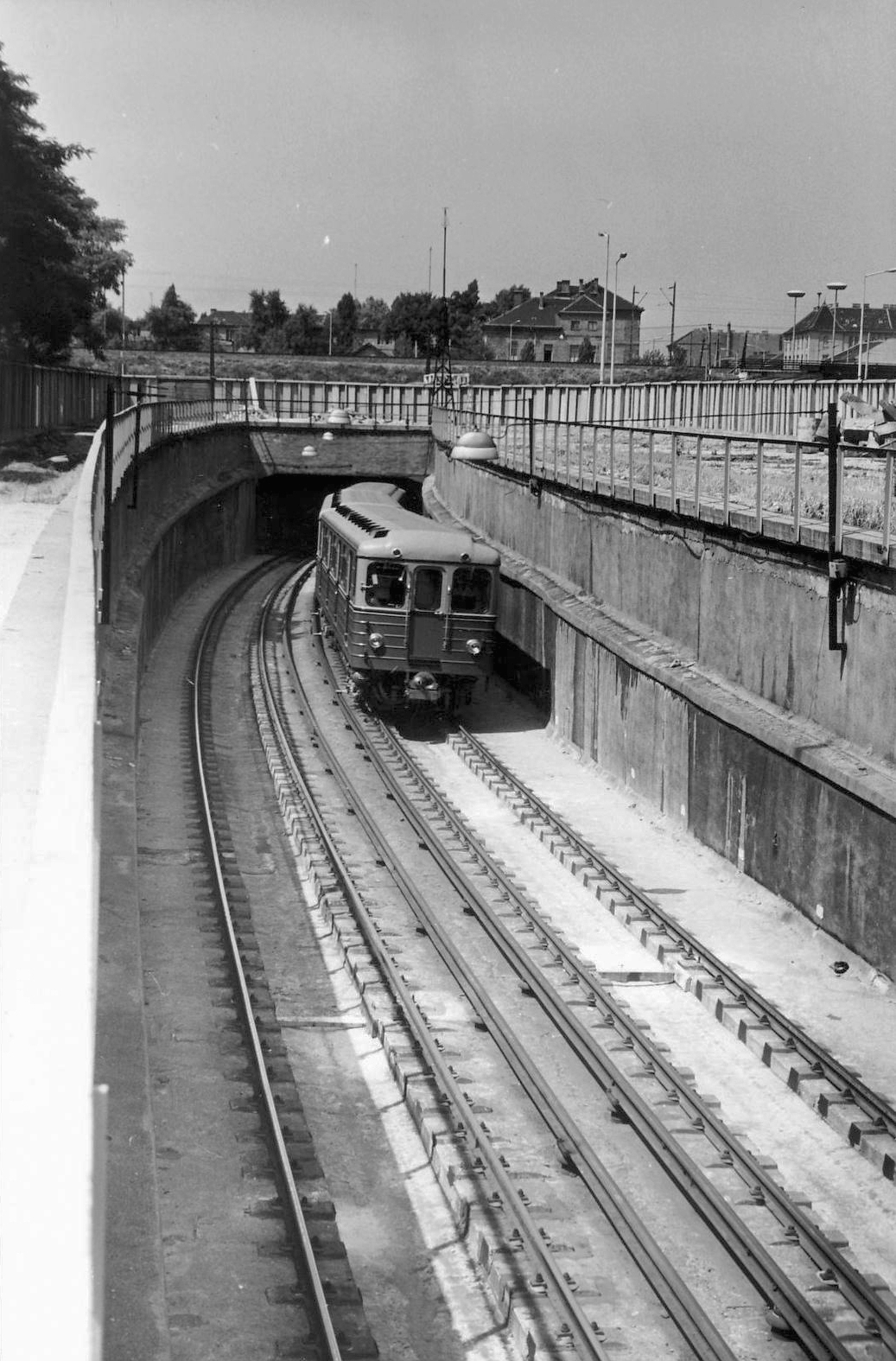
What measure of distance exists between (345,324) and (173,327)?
23.3 metres

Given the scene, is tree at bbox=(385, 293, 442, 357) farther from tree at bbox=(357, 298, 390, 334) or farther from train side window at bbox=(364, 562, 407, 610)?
train side window at bbox=(364, 562, 407, 610)

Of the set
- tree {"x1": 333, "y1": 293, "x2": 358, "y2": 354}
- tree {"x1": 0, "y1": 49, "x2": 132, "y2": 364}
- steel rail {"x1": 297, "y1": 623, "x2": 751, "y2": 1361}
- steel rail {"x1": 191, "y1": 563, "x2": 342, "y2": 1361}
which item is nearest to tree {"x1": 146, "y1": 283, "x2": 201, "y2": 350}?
tree {"x1": 333, "y1": 293, "x2": 358, "y2": 354}

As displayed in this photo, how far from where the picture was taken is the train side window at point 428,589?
23172 mm

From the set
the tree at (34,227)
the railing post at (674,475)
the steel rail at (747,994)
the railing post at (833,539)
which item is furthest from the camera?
the tree at (34,227)

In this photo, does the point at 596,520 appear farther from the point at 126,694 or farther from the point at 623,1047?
the point at 623,1047

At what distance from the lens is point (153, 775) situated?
2038 centimetres

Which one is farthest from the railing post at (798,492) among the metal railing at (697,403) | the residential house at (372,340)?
the residential house at (372,340)

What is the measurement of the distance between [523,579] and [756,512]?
33.8 ft

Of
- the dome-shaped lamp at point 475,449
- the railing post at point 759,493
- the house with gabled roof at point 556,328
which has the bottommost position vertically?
the railing post at point 759,493

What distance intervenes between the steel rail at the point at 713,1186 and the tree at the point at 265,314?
122 m

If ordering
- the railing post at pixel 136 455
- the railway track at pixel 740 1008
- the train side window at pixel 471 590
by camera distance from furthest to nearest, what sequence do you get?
the railing post at pixel 136 455, the train side window at pixel 471 590, the railway track at pixel 740 1008

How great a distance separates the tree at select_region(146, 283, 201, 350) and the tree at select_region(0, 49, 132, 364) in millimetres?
64723

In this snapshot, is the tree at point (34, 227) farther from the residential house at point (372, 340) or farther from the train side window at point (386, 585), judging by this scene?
the residential house at point (372, 340)

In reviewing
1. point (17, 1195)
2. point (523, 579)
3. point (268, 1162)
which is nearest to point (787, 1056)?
point (268, 1162)
